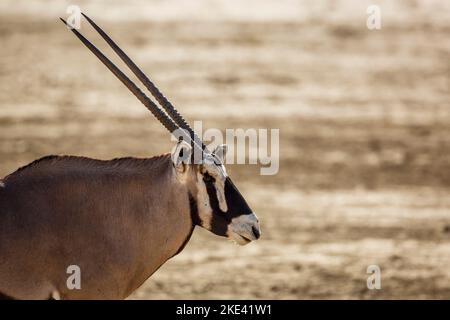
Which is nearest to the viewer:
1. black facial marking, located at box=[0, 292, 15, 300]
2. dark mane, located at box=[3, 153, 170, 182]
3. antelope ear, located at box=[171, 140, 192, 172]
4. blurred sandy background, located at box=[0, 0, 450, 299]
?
black facial marking, located at box=[0, 292, 15, 300]

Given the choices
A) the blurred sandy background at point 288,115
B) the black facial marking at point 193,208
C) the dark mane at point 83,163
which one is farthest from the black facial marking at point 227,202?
the blurred sandy background at point 288,115

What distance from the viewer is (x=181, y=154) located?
7.66m

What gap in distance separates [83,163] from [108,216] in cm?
36

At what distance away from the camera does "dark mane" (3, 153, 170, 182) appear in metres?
7.75

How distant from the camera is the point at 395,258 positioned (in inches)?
512

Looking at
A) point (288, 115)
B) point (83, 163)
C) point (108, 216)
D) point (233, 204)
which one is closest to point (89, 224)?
point (108, 216)

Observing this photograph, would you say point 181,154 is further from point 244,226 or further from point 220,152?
point 244,226

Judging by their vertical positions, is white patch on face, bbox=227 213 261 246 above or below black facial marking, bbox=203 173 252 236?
below

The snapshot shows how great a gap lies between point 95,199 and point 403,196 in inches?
320

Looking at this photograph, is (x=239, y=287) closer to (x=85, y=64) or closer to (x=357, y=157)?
(x=357, y=157)

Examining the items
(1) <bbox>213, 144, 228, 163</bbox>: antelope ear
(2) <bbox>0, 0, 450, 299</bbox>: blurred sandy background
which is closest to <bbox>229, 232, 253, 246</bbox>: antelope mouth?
(1) <bbox>213, 144, 228, 163</bbox>: antelope ear

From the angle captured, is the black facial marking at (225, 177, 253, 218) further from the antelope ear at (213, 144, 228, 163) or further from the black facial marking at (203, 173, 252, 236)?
the antelope ear at (213, 144, 228, 163)

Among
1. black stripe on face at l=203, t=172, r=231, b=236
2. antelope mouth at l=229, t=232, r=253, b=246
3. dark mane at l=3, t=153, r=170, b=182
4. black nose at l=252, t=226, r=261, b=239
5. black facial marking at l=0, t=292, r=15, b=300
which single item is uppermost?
dark mane at l=3, t=153, r=170, b=182
